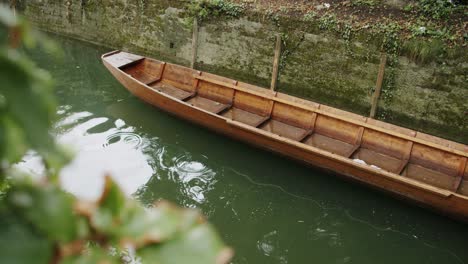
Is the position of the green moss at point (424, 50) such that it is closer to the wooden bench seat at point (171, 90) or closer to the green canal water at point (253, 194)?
the green canal water at point (253, 194)

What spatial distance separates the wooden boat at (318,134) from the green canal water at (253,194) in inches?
12.3

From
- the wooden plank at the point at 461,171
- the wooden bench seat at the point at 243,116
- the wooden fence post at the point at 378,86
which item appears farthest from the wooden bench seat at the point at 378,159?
the wooden bench seat at the point at 243,116

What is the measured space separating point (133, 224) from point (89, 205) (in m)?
0.08

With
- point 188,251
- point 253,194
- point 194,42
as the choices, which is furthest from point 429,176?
point 188,251

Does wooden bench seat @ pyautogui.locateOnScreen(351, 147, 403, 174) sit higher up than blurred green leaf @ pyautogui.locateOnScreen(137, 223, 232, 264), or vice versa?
blurred green leaf @ pyautogui.locateOnScreen(137, 223, 232, 264)

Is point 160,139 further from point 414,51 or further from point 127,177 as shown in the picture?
point 414,51

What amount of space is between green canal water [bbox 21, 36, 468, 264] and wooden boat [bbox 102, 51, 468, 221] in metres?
0.31

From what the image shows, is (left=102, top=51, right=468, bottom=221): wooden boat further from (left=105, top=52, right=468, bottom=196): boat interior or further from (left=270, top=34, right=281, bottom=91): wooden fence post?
(left=270, top=34, right=281, bottom=91): wooden fence post

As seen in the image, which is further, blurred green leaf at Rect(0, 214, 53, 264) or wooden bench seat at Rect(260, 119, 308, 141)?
wooden bench seat at Rect(260, 119, 308, 141)

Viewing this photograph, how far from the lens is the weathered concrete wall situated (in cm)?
825

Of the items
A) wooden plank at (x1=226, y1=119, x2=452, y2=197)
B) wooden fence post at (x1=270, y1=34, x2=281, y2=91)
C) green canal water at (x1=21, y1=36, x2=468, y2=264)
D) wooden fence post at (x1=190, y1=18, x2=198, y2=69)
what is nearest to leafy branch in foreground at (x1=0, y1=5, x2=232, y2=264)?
green canal water at (x1=21, y1=36, x2=468, y2=264)

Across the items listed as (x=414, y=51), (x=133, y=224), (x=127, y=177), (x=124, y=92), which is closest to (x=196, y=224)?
(x=133, y=224)

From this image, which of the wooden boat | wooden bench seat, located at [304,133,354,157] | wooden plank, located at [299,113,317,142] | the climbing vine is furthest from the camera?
the climbing vine

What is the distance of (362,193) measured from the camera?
7.12 m
